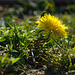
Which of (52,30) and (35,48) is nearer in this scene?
(52,30)

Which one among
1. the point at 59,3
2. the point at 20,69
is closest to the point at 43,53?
the point at 20,69

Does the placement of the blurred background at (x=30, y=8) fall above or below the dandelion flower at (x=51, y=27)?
above

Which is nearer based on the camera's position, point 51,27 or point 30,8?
point 51,27

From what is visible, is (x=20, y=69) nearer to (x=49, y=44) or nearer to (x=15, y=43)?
(x=15, y=43)

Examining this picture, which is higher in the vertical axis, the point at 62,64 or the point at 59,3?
the point at 59,3

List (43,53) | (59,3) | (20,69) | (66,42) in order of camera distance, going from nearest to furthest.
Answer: (20,69) → (43,53) → (66,42) → (59,3)

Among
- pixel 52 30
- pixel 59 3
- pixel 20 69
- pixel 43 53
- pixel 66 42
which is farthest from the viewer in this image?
pixel 59 3

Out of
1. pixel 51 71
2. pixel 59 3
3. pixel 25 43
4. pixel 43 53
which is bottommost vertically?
pixel 51 71

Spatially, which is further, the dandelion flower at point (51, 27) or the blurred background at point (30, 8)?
the blurred background at point (30, 8)

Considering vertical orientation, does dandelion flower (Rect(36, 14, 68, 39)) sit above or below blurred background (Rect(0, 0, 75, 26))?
below

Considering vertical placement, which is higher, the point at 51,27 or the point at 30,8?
the point at 30,8

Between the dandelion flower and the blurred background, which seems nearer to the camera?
the dandelion flower
